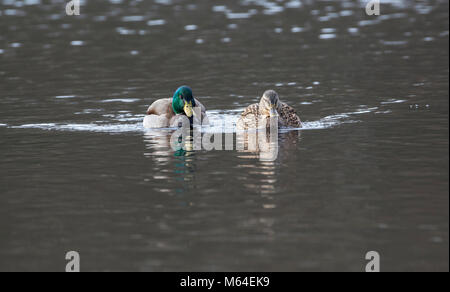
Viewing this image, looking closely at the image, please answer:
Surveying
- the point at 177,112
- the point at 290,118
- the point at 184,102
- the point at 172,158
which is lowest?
the point at 172,158

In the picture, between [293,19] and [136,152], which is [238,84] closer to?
[136,152]

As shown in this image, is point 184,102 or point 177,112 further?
point 177,112

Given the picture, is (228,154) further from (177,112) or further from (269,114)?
(177,112)

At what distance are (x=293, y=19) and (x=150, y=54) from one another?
25.0 feet

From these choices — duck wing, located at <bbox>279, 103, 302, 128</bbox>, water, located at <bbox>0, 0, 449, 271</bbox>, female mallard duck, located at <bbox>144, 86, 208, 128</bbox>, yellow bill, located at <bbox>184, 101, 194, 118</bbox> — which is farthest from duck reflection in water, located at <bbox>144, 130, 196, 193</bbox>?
duck wing, located at <bbox>279, 103, 302, 128</bbox>

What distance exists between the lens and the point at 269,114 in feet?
54.3

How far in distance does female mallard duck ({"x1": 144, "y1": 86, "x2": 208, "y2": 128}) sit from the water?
0.44m

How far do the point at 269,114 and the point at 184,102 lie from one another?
7.12ft

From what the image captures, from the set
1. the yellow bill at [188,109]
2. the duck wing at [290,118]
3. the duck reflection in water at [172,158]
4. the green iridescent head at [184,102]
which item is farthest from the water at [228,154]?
the green iridescent head at [184,102]

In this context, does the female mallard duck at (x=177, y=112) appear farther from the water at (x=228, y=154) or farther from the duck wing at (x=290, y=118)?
the duck wing at (x=290, y=118)

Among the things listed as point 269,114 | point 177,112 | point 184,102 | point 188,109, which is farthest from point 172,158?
→ point 177,112

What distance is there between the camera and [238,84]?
22.0m

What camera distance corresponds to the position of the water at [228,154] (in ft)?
30.9
